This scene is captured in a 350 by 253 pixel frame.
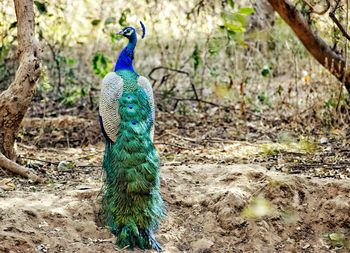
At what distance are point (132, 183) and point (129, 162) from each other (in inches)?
5.8

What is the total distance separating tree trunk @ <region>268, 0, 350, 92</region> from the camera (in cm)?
708

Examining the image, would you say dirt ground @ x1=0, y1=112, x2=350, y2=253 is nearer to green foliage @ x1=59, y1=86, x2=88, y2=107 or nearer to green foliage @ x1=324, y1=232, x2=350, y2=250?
green foliage @ x1=324, y1=232, x2=350, y2=250

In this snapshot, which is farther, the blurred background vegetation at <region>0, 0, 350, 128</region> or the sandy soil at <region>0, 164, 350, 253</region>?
the blurred background vegetation at <region>0, 0, 350, 128</region>

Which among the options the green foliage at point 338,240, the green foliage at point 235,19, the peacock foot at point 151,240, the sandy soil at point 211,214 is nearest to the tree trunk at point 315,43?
the green foliage at point 235,19

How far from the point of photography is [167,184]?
539cm

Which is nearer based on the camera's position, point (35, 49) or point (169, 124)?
point (35, 49)

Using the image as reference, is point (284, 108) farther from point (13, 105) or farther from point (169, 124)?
point (13, 105)

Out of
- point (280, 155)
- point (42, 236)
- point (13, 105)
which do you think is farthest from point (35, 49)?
point (280, 155)

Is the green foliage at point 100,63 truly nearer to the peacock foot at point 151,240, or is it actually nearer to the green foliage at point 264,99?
the green foliage at point 264,99

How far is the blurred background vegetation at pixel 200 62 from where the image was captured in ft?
25.1

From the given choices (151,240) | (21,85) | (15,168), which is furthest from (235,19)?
(151,240)

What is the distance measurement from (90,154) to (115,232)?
2045 mm

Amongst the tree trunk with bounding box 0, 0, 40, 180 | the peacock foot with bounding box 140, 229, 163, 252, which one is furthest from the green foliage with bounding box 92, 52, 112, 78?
the peacock foot with bounding box 140, 229, 163, 252

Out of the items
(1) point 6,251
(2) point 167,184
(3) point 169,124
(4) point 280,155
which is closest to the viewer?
(1) point 6,251
